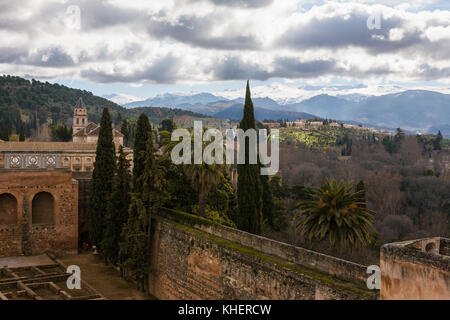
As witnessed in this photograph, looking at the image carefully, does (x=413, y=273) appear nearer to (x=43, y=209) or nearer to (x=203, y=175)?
(x=203, y=175)

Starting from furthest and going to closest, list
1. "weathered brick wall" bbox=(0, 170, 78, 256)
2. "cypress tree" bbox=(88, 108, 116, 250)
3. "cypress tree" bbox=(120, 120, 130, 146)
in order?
1. "cypress tree" bbox=(120, 120, 130, 146)
2. "weathered brick wall" bbox=(0, 170, 78, 256)
3. "cypress tree" bbox=(88, 108, 116, 250)

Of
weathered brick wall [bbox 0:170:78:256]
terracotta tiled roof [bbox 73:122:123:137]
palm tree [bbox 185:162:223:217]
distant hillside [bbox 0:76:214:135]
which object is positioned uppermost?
distant hillside [bbox 0:76:214:135]

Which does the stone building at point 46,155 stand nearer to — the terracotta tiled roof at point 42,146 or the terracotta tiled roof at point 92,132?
the terracotta tiled roof at point 42,146

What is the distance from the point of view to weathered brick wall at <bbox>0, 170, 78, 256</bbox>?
24.6 meters

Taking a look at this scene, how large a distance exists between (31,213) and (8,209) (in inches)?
48.1

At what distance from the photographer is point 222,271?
15648mm

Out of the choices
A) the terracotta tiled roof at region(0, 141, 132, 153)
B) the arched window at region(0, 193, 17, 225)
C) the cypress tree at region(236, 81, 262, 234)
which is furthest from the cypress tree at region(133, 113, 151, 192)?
the terracotta tiled roof at region(0, 141, 132, 153)

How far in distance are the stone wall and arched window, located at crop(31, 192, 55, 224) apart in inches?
806

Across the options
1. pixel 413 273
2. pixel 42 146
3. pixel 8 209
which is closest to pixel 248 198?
pixel 8 209

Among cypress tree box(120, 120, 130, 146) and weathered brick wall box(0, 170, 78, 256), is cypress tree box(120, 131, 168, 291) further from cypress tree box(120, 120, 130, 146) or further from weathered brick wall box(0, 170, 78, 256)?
cypress tree box(120, 120, 130, 146)

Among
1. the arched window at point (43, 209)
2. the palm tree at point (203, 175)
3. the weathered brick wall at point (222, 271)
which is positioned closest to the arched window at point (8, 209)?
the arched window at point (43, 209)

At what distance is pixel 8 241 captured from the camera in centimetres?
2467

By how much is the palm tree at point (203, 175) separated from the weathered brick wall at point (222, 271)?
2.47 meters
